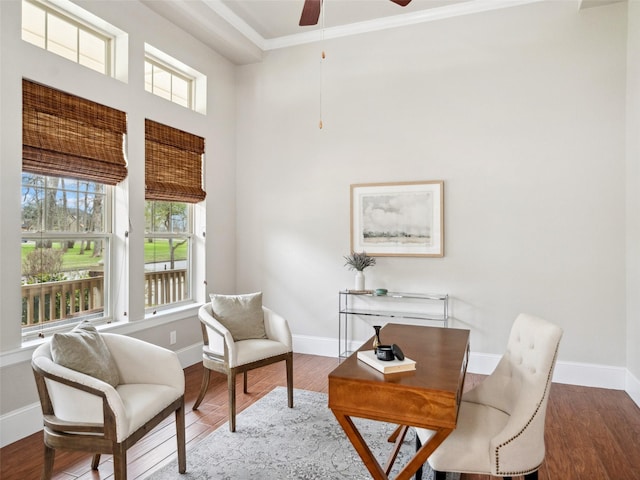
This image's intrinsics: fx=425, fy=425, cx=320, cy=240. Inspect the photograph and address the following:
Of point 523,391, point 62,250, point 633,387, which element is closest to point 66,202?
point 62,250

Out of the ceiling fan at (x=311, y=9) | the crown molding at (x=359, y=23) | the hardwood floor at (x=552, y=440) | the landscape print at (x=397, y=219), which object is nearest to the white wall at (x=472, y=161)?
the crown molding at (x=359, y=23)

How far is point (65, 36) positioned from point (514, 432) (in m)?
3.93

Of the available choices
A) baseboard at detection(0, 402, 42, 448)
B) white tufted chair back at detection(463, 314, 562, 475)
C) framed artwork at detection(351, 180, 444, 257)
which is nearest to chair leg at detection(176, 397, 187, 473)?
baseboard at detection(0, 402, 42, 448)

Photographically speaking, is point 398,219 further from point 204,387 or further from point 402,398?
point 402,398

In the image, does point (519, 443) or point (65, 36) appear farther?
point (65, 36)

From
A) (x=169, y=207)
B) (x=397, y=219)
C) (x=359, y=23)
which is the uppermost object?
(x=359, y=23)

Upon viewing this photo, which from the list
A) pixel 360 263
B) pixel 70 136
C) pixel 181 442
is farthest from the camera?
pixel 360 263

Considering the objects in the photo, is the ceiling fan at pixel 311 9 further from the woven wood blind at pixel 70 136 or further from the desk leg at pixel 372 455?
the desk leg at pixel 372 455

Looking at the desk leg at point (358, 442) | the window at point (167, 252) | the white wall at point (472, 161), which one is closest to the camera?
the desk leg at point (358, 442)

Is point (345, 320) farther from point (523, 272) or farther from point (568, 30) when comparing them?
point (568, 30)

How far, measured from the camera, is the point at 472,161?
417 cm

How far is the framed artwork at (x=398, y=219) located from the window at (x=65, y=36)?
2635mm

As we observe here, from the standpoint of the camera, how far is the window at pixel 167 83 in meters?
4.08

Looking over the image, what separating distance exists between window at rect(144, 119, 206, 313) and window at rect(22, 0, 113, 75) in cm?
66
